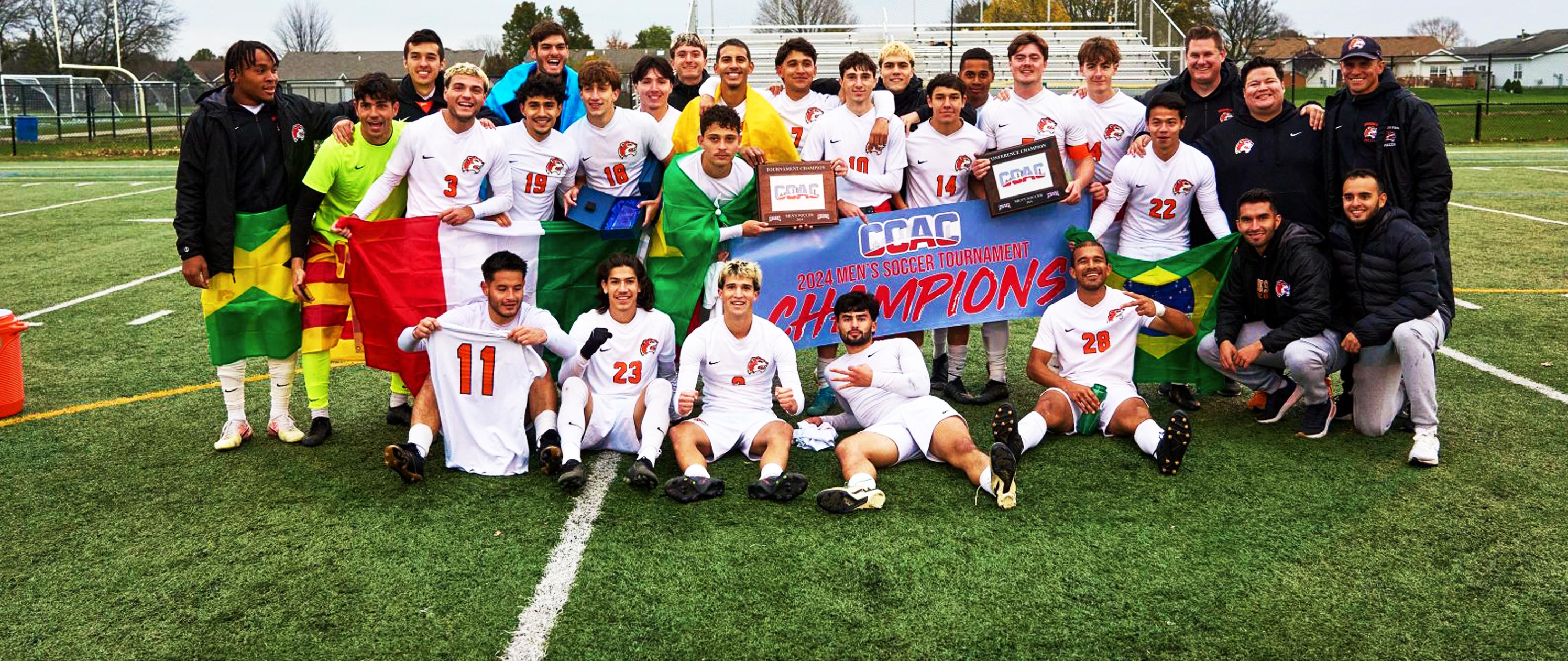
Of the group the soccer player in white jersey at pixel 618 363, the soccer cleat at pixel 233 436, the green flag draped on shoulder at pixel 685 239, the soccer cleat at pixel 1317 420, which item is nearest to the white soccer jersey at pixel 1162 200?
the soccer cleat at pixel 1317 420

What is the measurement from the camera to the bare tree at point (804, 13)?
32.6 m

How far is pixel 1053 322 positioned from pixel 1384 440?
1.76m

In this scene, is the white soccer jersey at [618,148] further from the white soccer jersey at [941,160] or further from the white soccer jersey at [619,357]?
the white soccer jersey at [941,160]

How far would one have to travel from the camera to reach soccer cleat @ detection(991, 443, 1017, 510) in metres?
4.95

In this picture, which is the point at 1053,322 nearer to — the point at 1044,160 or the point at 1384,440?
the point at 1044,160

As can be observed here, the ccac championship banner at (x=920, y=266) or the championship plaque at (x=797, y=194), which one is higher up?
the championship plaque at (x=797, y=194)

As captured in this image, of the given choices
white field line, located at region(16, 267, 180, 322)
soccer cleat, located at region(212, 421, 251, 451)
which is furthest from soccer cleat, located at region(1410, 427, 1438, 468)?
white field line, located at region(16, 267, 180, 322)

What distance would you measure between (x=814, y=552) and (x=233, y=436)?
3336 millimetres

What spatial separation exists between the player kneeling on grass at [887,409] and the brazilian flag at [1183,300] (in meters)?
1.44

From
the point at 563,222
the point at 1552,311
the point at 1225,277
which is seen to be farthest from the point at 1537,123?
the point at 563,222

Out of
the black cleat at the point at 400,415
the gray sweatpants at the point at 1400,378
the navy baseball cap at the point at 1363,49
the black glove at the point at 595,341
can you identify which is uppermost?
the navy baseball cap at the point at 1363,49

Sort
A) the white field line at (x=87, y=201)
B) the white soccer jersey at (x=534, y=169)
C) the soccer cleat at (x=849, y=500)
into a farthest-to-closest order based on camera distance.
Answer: the white field line at (x=87, y=201), the white soccer jersey at (x=534, y=169), the soccer cleat at (x=849, y=500)

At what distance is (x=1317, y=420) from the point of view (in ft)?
19.7

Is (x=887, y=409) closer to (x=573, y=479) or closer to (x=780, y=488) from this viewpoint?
(x=780, y=488)
